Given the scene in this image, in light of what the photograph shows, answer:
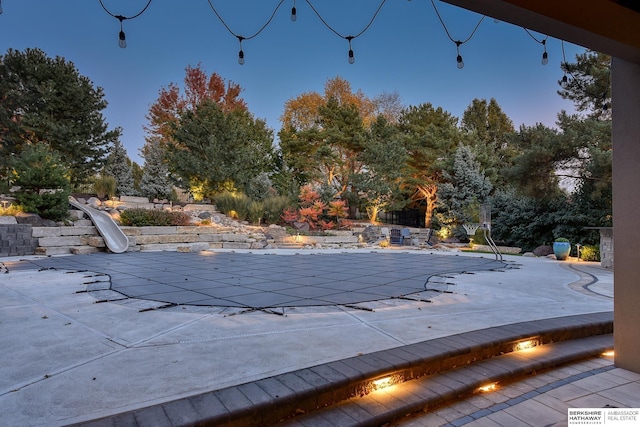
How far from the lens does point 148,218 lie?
34.3 feet

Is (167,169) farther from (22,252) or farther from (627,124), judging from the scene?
(627,124)

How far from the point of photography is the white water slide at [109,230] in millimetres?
8641

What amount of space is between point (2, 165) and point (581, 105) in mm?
21811

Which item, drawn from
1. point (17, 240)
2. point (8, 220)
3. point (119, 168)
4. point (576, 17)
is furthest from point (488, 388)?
point (119, 168)

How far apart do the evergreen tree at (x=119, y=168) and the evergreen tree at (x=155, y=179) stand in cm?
81

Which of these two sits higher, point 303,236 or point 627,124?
point 627,124

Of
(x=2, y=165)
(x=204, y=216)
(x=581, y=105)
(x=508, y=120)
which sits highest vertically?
(x=508, y=120)

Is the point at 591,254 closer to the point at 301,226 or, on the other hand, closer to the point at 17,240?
the point at 301,226

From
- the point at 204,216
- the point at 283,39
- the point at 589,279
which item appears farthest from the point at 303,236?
the point at 283,39

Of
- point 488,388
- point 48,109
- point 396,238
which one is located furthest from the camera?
point 48,109

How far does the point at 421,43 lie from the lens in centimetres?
1477

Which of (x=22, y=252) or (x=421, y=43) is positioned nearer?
(x=22, y=252)

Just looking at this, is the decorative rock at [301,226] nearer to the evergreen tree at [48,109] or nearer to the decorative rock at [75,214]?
the decorative rock at [75,214]
